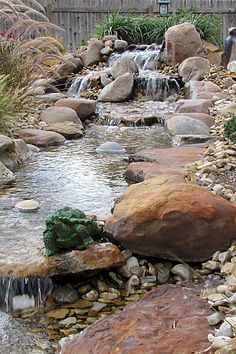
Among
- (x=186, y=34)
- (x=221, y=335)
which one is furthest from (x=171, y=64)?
(x=221, y=335)

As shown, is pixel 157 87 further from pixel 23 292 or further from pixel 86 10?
pixel 23 292

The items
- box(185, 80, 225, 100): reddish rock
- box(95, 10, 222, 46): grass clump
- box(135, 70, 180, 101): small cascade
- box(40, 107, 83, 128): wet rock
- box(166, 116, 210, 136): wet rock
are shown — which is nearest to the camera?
box(166, 116, 210, 136): wet rock

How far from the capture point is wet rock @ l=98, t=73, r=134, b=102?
9141 millimetres

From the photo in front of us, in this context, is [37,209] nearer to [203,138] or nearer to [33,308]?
[33,308]

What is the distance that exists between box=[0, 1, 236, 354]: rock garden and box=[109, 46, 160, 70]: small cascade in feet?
9.98

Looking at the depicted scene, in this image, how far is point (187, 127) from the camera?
21.1 feet

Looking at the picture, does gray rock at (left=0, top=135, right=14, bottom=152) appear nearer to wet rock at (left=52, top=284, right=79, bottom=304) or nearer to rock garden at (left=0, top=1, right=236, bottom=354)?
rock garden at (left=0, top=1, right=236, bottom=354)

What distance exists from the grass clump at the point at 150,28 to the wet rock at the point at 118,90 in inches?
110

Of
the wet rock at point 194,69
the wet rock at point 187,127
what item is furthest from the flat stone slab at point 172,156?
the wet rock at point 194,69

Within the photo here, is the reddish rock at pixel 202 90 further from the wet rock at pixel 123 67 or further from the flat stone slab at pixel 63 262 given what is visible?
the flat stone slab at pixel 63 262

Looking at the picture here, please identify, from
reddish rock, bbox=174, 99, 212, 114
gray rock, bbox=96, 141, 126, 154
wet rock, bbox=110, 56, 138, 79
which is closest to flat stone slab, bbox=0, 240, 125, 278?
gray rock, bbox=96, 141, 126, 154

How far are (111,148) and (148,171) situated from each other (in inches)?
59.5

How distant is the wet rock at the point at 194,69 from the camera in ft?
30.9

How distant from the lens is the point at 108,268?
3105mm
